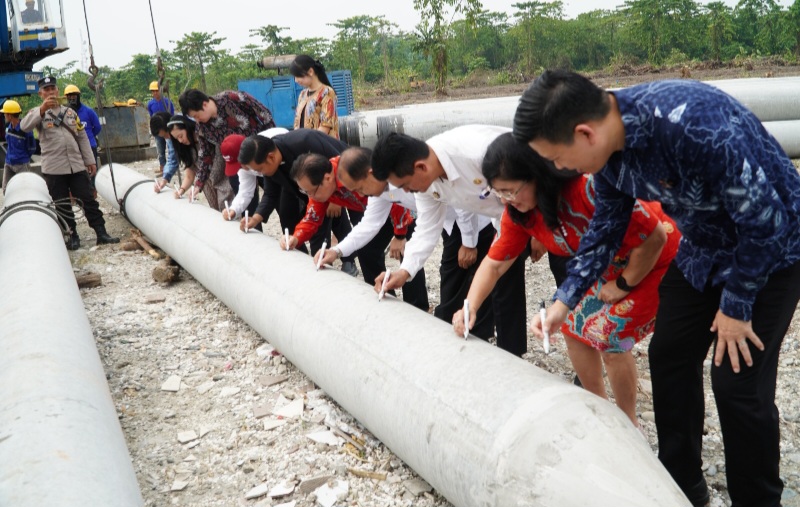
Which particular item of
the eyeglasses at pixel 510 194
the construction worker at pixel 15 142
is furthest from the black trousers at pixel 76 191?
the eyeglasses at pixel 510 194

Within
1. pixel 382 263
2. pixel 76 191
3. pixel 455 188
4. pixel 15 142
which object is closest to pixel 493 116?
pixel 382 263

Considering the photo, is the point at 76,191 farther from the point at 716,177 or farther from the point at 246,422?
the point at 716,177

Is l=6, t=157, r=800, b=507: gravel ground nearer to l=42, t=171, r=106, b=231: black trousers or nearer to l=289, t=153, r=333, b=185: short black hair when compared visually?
l=289, t=153, r=333, b=185: short black hair

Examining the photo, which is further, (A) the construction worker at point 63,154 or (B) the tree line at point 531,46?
(B) the tree line at point 531,46

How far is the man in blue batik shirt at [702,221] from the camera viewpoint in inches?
59.3

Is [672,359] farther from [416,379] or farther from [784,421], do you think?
[784,421]

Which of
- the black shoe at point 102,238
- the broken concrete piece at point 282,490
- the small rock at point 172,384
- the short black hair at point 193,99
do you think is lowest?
the broken concrete piece at point 282,490

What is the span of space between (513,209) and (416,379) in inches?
26.0

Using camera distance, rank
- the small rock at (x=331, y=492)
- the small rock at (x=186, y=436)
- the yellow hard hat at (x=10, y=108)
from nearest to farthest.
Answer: the small rock at (x=331, y=492)
the small rock at (x=186, y=436)
the yellow hard hat at (x=10, y=108)

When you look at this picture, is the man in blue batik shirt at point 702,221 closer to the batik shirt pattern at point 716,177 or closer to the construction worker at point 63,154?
the batik shirt pattern at point 716,177

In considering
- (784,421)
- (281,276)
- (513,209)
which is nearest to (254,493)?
(281,276)

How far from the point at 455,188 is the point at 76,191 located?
5.61 metres

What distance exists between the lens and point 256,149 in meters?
3.89

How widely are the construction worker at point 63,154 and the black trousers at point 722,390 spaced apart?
6161 millimetres
